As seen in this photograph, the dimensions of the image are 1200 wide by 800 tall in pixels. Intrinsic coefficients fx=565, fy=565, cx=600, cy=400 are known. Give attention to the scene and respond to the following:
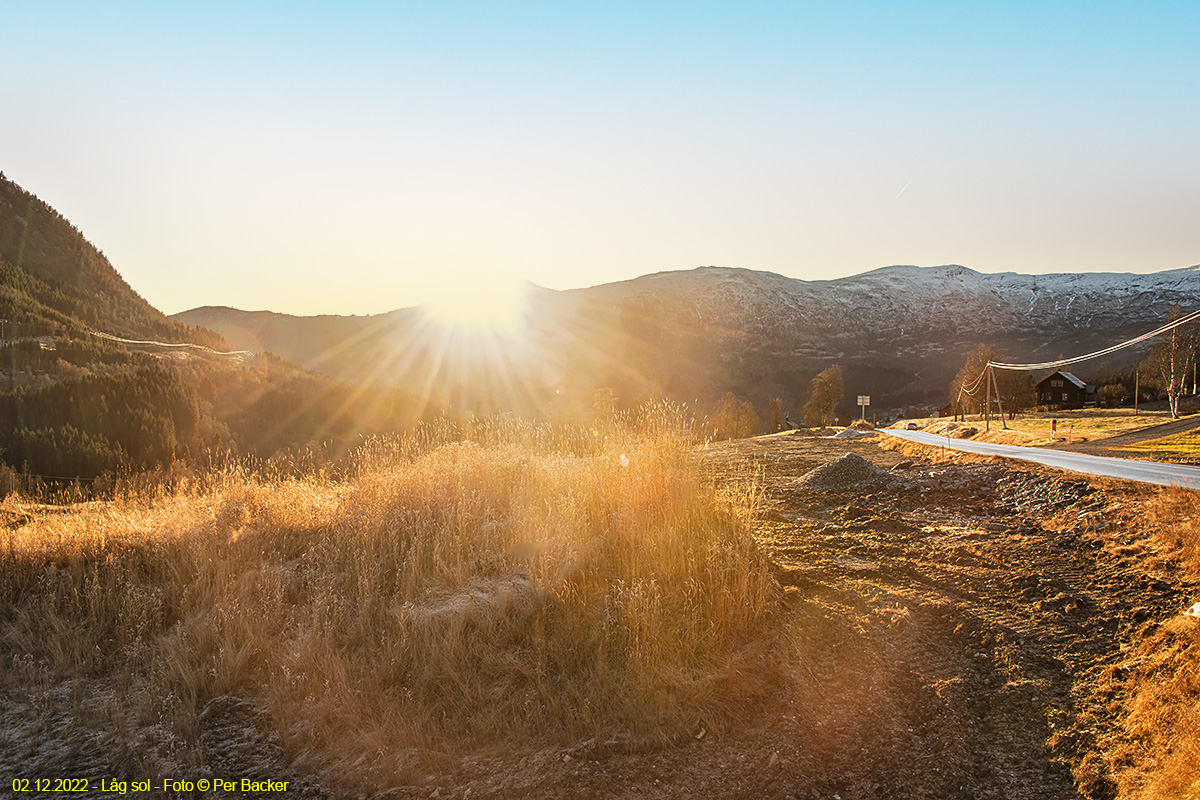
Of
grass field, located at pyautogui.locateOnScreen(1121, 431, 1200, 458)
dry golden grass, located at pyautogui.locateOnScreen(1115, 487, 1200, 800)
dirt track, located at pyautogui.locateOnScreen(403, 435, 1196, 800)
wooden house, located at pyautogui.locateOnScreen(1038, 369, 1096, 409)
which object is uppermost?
dry golden grass, located at pyautogui.locateOnScreen(1115, 487, 1200, 800)

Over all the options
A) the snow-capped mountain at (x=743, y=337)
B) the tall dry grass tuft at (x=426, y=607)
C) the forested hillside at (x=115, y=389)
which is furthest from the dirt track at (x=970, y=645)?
the snow-capped mountain at (x=743, y=337)

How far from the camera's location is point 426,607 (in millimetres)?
5250

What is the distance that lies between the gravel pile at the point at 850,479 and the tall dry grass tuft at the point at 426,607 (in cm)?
592

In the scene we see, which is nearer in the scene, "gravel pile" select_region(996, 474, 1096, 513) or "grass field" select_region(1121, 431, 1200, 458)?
"gravel pile" select_region(996, 474, 1096, 513)

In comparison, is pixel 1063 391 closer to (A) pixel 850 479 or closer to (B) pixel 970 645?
(A) pixel 850 479

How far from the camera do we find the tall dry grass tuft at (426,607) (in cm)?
436

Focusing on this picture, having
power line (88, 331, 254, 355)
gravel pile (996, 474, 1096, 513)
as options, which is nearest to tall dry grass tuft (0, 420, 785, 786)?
gravel pile (996, 474, 1096, 513)

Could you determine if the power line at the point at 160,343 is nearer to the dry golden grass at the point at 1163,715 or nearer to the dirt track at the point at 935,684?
the dirt track at the point at 935,684

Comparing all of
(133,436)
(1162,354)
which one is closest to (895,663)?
(133,436)

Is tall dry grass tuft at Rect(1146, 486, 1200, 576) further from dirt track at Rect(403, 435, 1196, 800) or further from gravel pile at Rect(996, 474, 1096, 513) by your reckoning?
gravel pile at Rect(996, 474, 1096, 513)

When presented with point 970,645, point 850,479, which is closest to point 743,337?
point 850,479

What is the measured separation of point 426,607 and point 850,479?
34.3 feet

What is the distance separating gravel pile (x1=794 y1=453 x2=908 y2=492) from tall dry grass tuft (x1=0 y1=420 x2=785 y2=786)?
233 inches

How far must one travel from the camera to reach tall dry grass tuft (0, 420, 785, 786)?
4.36 m
